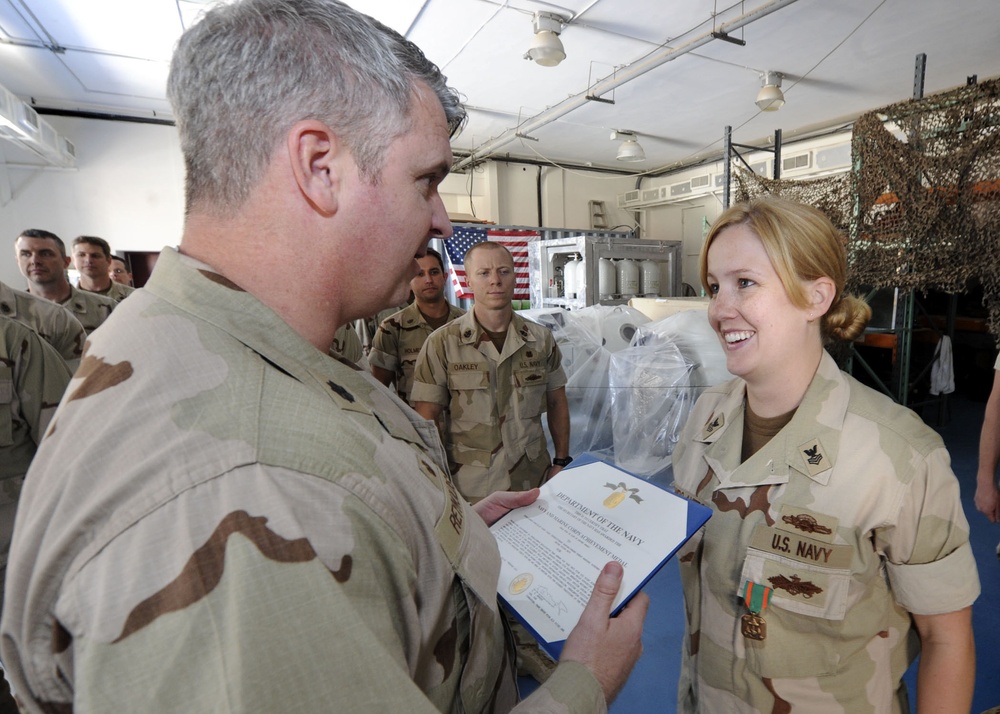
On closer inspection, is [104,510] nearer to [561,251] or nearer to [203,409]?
[203,409]

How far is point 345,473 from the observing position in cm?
47

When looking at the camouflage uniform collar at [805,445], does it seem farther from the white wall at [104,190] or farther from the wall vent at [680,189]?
the wall vent at [680,189]

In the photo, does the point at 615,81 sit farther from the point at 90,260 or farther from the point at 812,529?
the point at 812,529

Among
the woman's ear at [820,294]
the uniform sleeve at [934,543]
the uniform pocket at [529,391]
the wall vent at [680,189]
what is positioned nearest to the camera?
the uniform sleeve at [934,543]

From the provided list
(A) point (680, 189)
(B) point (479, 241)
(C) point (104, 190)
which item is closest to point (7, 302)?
(C) point (104, 190)

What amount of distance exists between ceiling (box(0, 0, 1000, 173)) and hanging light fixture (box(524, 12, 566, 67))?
9cm

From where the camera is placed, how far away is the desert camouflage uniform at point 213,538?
1.21 feet

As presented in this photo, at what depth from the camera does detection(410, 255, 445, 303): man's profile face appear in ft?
11.5

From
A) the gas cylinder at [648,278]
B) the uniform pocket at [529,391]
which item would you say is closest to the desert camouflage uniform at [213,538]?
the uniform pocket at [529,391]

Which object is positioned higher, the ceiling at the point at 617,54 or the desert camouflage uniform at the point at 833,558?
the ceiling at the point at 617,54

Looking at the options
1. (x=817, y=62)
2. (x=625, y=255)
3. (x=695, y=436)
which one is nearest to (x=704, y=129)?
(x=817, y=62)

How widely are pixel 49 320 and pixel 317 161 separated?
126 inches

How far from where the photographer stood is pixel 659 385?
3248 millimetres

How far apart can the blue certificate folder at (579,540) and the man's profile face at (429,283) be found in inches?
98.8
